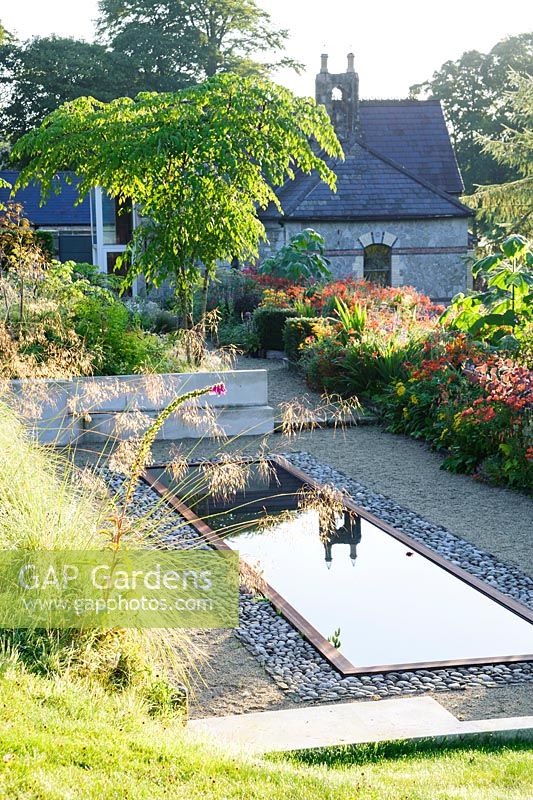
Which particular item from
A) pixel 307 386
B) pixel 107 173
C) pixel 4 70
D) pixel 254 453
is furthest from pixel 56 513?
pixel 4 70

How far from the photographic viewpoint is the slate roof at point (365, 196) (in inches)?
881

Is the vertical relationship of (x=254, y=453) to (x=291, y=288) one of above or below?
→ below

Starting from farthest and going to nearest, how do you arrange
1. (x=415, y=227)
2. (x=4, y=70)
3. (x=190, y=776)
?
(x=4, y=70)
(x=415, y=227)
(x=190, y=776)

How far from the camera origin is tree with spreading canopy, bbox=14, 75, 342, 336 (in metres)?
10.7

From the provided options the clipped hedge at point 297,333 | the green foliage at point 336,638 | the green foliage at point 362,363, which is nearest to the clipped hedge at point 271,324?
the clipped hedge at point 297,333

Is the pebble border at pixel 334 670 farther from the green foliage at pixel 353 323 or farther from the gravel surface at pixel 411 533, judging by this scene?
the green foliage at pixel 353 323

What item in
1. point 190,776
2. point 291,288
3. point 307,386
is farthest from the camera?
point 291,288

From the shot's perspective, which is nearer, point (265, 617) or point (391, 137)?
point (265, 617)

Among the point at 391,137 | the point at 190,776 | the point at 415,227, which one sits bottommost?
the point at 190,776

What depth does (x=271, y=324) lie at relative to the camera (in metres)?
16.0

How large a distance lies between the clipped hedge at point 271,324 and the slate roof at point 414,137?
36.3 feet

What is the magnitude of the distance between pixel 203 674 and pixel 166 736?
1.13 m

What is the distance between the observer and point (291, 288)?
57.2 ft

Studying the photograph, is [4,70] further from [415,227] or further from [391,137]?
[415,227]
